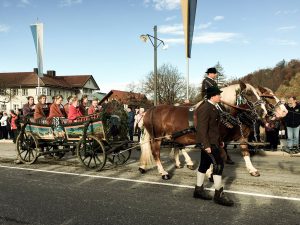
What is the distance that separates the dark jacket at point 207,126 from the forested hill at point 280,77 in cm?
7300

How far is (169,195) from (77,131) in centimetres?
399

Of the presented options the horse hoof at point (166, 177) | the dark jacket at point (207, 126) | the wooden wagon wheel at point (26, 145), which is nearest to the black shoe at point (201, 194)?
the dark jacket at point (207, 126)

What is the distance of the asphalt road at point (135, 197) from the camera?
17.2 feet

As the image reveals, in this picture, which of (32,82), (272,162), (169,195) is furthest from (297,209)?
(32,82)

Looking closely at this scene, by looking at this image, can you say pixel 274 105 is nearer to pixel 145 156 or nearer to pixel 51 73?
pixel 145 156

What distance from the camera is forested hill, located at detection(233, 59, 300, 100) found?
79031mm

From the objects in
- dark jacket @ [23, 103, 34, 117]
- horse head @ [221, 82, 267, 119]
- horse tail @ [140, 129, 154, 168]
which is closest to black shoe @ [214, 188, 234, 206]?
horse head @ [221, 82, 267, 119]

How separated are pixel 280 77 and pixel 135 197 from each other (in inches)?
3563

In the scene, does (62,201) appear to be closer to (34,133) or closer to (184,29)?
(34,133)

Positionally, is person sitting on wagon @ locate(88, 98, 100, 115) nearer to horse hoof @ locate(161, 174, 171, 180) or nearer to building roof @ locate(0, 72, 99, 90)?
horse hoof @ locate(161, 174, 171, 180)

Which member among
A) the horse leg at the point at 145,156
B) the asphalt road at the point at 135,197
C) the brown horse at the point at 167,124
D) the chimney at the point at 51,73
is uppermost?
the chimney at the point at 51,73

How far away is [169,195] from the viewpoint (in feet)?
21.5

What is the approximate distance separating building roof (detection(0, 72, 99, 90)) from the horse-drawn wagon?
196ft

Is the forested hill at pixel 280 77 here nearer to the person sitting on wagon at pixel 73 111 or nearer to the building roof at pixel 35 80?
the building roof at pixel 35 80
